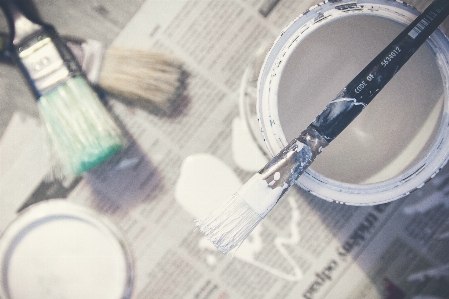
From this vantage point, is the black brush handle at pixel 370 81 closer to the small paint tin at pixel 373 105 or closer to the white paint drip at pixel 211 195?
the small paint tin at pixel 373 105

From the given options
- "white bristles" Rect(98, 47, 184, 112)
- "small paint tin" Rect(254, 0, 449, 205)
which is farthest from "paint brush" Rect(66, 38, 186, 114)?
"small paint tin" Rect(254, 0, 449, 205)

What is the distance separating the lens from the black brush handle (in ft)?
1.20

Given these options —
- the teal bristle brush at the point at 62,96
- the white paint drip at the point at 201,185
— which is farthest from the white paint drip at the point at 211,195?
the teal bristle brush at the point at 62,96

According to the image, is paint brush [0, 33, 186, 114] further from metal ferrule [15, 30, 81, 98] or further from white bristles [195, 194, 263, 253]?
white bristles [195, 194, 263, 253]

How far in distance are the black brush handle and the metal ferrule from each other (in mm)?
324

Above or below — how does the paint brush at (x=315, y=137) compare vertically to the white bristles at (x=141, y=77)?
above

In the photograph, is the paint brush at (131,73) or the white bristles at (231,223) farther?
the paint brush at (131,73)

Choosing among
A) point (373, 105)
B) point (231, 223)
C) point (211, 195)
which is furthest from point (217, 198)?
point (373, 105)

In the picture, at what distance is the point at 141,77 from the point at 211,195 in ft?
0.64

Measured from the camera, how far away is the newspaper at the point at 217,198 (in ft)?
1.71

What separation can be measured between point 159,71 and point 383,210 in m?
0.39

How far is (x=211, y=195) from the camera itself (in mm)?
523

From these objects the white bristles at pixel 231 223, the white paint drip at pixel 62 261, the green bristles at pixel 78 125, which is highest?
the white bristles at pixel 231 223

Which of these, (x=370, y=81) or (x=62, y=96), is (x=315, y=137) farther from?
(x=62, y=96)
